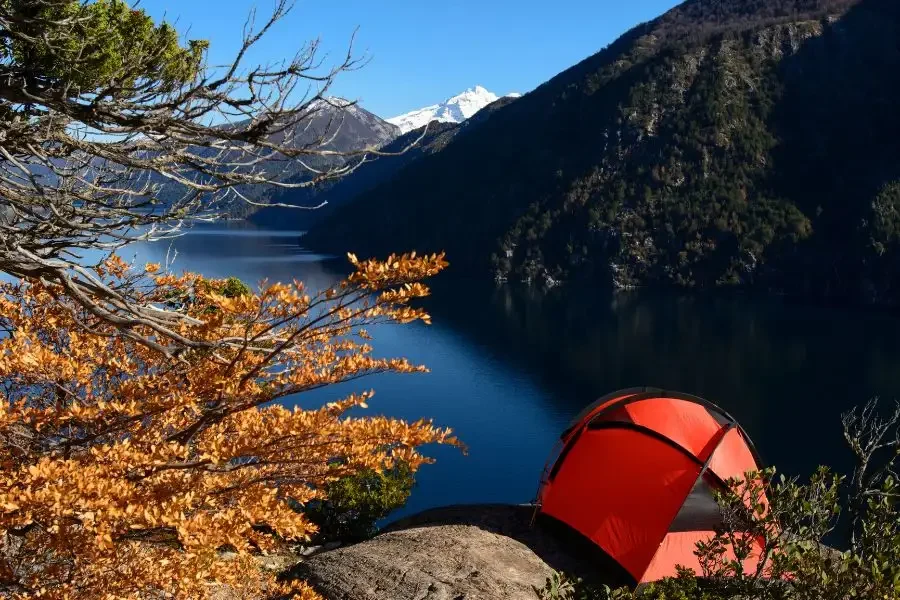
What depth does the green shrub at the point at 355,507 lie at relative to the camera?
47.2 ft

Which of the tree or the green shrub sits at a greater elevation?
the tree

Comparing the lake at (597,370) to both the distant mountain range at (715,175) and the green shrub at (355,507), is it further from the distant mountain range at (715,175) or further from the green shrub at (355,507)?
the distant mountain range at (715,175)

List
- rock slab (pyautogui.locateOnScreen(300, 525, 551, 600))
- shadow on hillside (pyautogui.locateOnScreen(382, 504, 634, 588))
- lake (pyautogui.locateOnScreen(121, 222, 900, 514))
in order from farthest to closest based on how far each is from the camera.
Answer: lake (pyautogui.locateOnScreen(121, 222, 900, 514)) < shadow on hillside (pyautogui.locateOnScreen(382, 504, 634, 588)) < rock slab (pyautogui.locateOnScreen(300, 525, 551, 600))

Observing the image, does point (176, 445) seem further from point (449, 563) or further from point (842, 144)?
point (842, 144)

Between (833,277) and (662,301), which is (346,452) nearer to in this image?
(662,301)

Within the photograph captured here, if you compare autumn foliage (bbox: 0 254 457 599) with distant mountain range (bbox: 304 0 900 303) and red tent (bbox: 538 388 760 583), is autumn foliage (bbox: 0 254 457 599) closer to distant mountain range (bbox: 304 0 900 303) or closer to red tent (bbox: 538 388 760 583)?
red tent (bbox: 538 388 760 583)

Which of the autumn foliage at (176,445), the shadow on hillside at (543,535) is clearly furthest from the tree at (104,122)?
the shadow on hillside at (543,535)

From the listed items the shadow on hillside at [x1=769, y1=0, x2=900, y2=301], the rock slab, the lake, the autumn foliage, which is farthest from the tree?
the shadow on hillside at [x1=769, y1=0, x2=900, y2=301]

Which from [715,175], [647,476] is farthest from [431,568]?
[715,175]

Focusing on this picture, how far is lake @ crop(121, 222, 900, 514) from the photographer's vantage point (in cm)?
3269

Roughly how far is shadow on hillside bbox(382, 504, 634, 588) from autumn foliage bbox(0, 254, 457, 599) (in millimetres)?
5128

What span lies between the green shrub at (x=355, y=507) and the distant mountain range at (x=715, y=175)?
91135 millimetres

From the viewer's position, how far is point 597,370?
48938 millimetres

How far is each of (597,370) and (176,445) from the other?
46020mm
